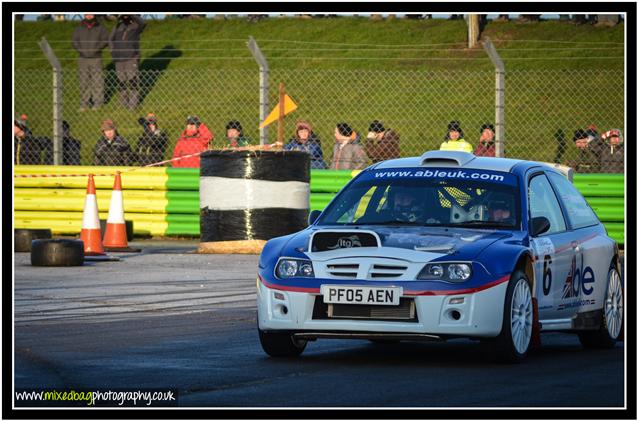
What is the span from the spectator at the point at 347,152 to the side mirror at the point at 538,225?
11.3m

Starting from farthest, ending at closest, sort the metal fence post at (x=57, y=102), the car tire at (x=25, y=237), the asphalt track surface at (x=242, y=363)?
1. the metal fence post at (x=57, y=102)
2. the car tire at (x=25, y=237)
3. the asphalt track surface at (x=242, y=363)

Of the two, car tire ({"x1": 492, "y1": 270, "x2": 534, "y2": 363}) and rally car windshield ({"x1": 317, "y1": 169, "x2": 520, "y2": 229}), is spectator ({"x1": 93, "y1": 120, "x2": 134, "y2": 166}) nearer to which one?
rally car windshield ({"x1": 317, "y1": 169, "x2": 520, "y2": 229})

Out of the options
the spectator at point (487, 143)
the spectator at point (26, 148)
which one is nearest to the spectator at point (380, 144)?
the spectator at point (487, 143)

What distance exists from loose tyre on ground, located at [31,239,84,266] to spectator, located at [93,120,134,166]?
222 inches

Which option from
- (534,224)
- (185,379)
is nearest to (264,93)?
(534,224)

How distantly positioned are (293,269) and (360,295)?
1.67ft

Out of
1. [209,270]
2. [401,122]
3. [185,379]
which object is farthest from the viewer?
[401,122]

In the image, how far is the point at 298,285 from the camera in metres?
8.79

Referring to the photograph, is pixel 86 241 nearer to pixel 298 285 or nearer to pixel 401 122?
pixel 298 285

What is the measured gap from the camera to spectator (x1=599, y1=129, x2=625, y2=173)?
19797 millimetres

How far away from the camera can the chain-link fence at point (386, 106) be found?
31.3m

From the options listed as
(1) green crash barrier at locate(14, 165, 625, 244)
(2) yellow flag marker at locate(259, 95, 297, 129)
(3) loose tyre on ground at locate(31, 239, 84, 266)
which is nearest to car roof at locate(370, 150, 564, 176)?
(3) loose tyre on ground at locate(31, 239, 84, 266)

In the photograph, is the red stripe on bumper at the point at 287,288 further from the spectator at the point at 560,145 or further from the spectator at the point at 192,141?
the spectator at the point at 560,145

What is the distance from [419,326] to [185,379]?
4.71ft
